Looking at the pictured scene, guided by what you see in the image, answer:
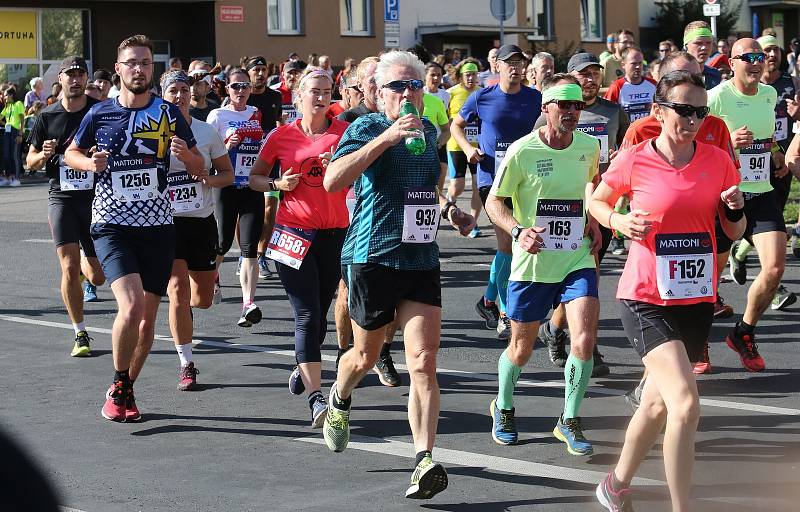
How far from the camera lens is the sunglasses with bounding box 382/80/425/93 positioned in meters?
5.96

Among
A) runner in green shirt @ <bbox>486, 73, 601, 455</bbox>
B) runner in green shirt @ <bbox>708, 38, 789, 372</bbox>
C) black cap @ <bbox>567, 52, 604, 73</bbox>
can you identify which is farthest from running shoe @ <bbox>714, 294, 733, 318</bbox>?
runner in green shirt @ <bbox>486, 73, 601, 455</bbox>

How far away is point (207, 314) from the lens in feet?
37.5

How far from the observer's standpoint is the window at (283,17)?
1474 inches

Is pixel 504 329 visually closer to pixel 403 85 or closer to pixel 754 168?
pixel 754 168

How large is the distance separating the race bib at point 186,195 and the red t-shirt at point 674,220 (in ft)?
12.9

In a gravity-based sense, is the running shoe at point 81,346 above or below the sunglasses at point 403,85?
below

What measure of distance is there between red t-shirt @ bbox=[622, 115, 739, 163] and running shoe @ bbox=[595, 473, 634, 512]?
2.44 m

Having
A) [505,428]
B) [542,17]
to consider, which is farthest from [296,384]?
[542,17]

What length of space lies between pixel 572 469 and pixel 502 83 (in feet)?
16.7

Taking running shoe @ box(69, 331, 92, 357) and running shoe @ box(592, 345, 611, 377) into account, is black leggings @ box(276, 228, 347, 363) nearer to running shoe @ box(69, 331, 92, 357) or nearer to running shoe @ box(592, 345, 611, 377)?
running shoe @ box(592, 345, 611, 377)

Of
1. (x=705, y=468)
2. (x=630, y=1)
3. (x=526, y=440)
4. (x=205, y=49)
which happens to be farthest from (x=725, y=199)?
(x=630, y=1)

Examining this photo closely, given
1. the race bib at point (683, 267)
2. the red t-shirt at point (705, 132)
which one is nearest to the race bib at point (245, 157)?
the red t-shirt at point (705, 132)

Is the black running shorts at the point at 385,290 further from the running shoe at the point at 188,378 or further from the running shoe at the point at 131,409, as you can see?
the running shoe at the point at 188,378

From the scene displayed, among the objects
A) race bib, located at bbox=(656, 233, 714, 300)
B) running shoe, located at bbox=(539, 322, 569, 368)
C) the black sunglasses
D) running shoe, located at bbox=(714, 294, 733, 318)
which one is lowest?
running shoe, located at bbox=(539, 322, 569, 368)
